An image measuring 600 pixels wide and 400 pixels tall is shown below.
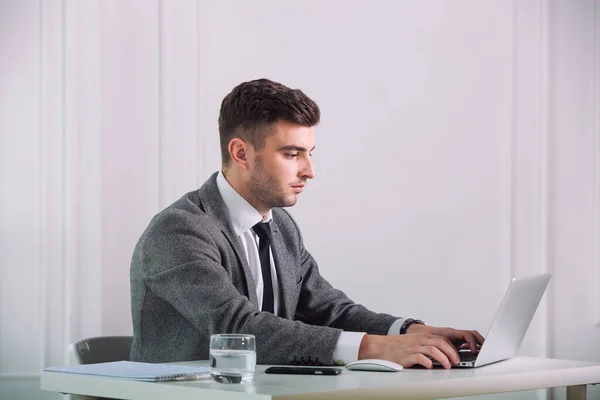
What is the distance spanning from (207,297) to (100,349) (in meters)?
0.60

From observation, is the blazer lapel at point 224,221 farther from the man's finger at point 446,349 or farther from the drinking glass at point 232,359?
the drinking glass at point 232,359

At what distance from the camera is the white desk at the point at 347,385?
58.5 inches

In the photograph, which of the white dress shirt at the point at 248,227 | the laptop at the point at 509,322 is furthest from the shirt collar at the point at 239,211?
the laptop at the point at 509,322

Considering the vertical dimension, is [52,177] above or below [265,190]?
above

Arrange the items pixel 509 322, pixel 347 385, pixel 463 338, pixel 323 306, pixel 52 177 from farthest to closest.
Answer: pixel 52 177 < pixel 323 306 < pixel 463 338 < pixel 509 322 < pixel 347 385

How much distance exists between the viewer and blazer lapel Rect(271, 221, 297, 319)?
8.02ft

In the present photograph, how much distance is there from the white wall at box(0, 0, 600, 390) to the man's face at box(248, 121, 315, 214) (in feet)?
3.50

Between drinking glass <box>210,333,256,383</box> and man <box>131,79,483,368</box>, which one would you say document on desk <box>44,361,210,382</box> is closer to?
drinking glass <box>210,333,256,383</box>

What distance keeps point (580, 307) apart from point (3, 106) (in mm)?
2318

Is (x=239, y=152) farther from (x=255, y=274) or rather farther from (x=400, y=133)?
(x=400, y=133)

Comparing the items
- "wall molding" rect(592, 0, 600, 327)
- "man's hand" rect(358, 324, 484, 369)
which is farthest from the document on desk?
"wall molding" rect(592, 0, 600, 327)

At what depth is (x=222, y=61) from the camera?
3.52 metres

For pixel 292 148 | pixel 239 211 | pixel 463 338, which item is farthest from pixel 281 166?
pixel 463 338

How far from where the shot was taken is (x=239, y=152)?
2461 millimetres
